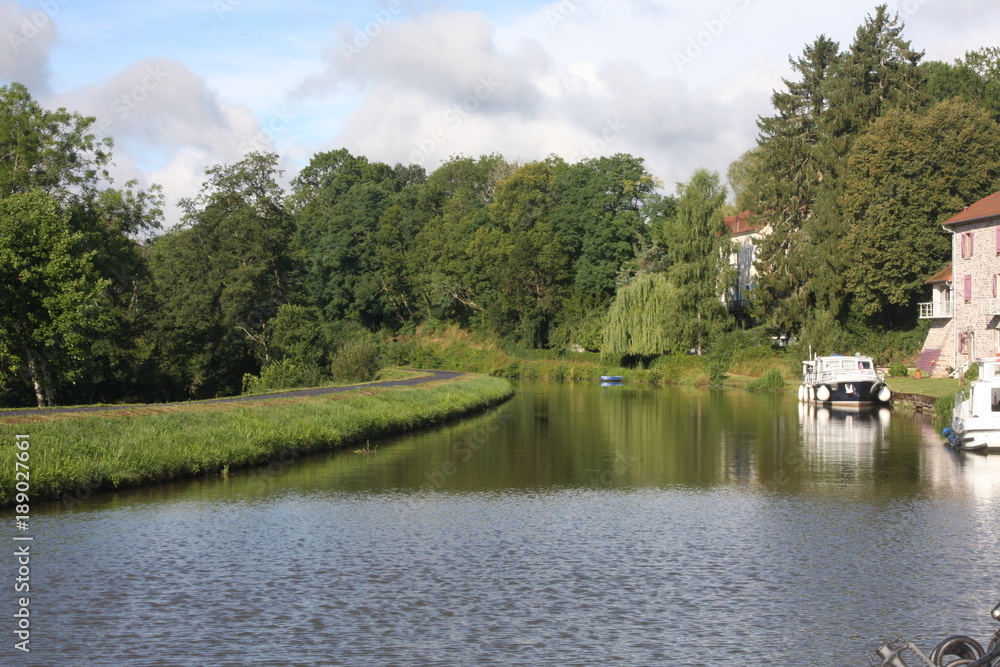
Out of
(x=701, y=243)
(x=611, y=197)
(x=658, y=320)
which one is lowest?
(x=658, y=320)

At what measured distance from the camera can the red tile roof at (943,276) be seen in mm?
50562

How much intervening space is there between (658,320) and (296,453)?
43.4 meters

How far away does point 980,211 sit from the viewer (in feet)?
155

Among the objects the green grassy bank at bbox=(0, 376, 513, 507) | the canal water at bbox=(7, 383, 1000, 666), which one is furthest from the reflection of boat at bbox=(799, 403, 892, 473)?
the green grassy bank at bbox=(0, 376, 513, 507)

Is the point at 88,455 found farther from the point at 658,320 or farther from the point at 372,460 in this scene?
the point at 658,320

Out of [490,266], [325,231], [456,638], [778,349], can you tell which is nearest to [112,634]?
[456,638]

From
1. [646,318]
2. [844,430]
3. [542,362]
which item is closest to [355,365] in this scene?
[646,318]

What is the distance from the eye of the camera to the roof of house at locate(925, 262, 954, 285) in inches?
1991

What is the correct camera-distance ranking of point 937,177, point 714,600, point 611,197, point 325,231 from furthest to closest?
1. point 325,231
2. point 611,197
3. point 937,177
4. point 714,600

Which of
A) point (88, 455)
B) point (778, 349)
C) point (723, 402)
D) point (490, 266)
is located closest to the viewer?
point (88, 455)

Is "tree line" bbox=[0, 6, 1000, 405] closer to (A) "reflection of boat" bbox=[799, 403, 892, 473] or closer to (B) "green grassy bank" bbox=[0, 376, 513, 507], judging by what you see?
(B) "green grassy bank" bbox=[0, 376, 513, 507]

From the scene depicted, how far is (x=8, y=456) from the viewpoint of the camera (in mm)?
16906

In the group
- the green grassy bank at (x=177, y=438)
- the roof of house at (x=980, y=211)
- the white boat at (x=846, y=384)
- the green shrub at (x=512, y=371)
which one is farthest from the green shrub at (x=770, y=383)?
the green grassy bank at (x=177, y=438)

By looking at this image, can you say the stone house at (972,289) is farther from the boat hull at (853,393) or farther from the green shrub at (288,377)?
the green shrub at (288,377)
